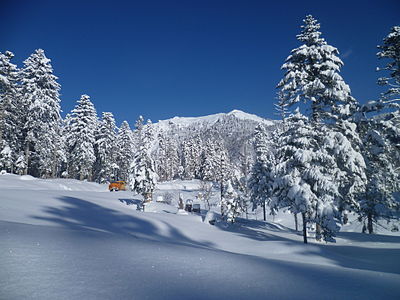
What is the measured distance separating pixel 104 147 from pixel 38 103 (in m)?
17.5

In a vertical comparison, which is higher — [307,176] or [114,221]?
[307,176]

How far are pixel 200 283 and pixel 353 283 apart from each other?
3.20 metres

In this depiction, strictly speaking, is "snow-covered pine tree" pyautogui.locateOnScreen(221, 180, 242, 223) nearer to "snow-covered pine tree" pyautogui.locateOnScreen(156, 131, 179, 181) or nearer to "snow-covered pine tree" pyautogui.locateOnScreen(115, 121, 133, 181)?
"snow-covered pine tree" pyautogui.locateOnScreen(115, 121, 133, 181)

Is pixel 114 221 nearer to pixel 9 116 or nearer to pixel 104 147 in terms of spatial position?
pixel 9 116

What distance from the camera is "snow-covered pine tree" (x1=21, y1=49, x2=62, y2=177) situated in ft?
101

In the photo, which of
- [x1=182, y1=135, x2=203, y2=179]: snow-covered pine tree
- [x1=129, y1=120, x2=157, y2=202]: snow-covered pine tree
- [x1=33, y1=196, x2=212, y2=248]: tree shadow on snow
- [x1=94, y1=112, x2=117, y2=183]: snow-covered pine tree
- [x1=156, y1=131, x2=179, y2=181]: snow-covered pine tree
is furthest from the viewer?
[x1=182, y1=135, x2=203, y2=179]: snow-covered pine tree

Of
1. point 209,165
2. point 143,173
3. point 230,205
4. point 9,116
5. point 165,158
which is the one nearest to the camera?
point 143,173

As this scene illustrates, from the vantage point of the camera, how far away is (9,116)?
30.3 m

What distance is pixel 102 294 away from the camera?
11.1 feet

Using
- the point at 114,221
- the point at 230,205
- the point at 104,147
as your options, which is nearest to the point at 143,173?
the point at 230,205

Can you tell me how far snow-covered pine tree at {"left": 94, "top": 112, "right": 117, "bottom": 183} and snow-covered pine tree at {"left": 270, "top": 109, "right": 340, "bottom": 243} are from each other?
3891cm

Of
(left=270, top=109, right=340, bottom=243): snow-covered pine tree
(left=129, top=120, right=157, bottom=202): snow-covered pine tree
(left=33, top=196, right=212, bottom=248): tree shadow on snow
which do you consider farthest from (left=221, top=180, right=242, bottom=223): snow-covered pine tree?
(left=33, top=196, right=212, bottom=248): tree shadow on snow

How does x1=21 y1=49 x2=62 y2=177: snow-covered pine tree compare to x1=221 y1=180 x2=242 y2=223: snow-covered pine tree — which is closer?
x1=221 y1=180 x2=242 y2=223: snow-covered pine tree

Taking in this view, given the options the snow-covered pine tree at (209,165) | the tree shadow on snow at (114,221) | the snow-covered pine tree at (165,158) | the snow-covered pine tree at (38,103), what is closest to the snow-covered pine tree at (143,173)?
the tree shadow on snow at (114,221)
